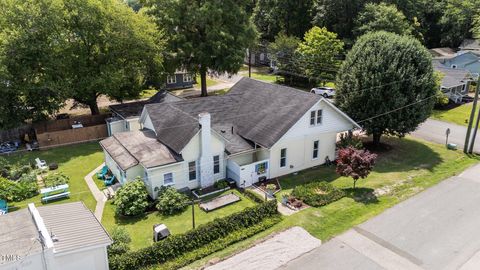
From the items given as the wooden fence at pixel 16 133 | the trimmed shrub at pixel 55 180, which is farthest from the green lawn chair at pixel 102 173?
the wooden fence at pixel 16 133

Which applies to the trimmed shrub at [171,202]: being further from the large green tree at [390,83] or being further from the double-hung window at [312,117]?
the large green tree at [390,83]

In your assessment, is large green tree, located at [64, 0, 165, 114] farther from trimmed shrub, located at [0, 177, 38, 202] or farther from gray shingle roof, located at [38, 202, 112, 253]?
gray shingle roof, located at [38, 202, 112, 253]

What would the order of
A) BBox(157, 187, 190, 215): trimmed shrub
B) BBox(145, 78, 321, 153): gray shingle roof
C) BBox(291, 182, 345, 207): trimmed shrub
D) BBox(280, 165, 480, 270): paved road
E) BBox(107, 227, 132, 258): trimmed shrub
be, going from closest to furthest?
BBox(107, 227, 132, 258): trimmed shrub, BBox(280, 165, 480, 270): paved road, BBox(157, 187, 190, 215): trimmed shrub, BBox(291, 182, 345, 207): trimmed shrub, BBox(145, 78, 321, 153): gray shingle roof

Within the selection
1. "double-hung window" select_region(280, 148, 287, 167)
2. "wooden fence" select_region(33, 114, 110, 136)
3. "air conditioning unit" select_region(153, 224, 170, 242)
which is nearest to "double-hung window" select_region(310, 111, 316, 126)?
"double-hung window" select_region(280, 148, 287, 167)

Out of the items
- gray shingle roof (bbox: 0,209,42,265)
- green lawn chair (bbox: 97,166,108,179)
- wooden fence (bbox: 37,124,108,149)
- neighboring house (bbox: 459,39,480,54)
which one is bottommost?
green lawn chair (bbox: 97,166,108,179)

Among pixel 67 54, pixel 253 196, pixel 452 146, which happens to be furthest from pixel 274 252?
pixel 67 54

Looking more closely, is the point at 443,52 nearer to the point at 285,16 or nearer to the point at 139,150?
the point at 285,16
